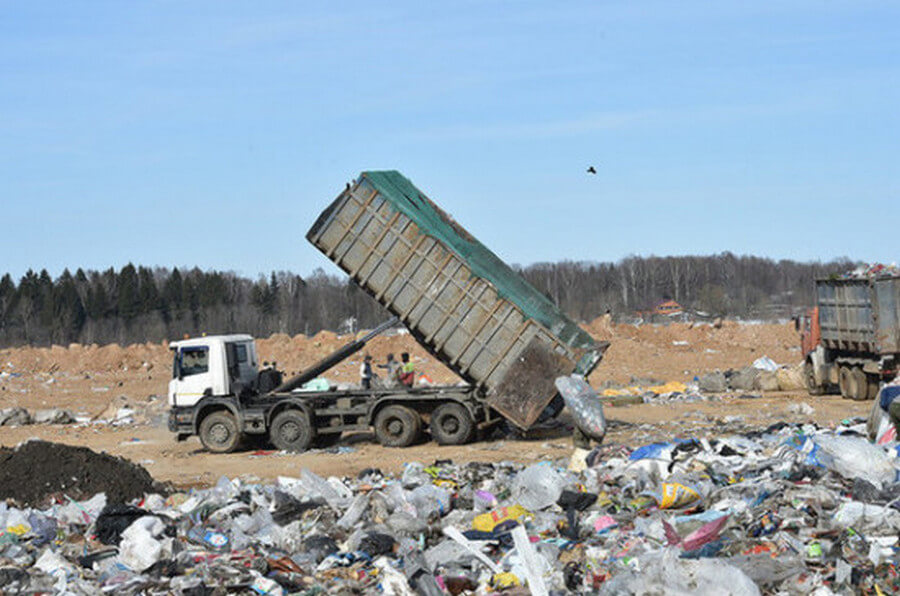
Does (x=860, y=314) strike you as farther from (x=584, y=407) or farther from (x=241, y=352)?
(x=241, y=352)

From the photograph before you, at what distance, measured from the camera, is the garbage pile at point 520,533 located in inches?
297

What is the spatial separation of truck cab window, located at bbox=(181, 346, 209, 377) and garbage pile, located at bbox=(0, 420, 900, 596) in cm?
625

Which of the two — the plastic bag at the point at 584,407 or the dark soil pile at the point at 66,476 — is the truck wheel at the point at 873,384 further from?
the dark soil pile at the point at 66,476

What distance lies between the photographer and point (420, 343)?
16.8 metres

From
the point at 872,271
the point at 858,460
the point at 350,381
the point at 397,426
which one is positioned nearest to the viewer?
the point at 858,460

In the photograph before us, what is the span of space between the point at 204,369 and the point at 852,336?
1264cm

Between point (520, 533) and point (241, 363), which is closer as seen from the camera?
point (520, 533)

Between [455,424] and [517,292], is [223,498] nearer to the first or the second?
[455,424]

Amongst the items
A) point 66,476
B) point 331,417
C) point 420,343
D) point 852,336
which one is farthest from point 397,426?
point 852,336

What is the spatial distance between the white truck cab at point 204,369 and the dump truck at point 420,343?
0.05 feet

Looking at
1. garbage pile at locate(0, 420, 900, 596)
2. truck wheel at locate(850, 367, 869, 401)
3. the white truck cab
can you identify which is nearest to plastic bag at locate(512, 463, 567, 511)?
garbage pile at locate(0, 420, 900, 596)

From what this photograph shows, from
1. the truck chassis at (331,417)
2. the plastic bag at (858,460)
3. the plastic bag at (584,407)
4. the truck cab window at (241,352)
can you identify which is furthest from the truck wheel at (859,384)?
the plastic bag at (858,460)

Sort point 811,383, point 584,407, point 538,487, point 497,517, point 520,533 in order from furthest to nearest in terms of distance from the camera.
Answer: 1. point 811,383
2. point 584,407
3. point 538,487
4. point 497,517
5. point 520,533

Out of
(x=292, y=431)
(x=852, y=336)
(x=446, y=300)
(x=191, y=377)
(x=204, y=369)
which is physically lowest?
(x=292, y=431)
